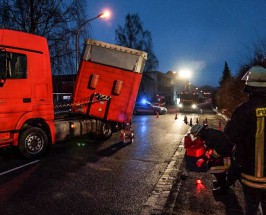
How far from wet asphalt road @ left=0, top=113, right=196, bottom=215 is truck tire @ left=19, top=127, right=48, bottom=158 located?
26cm

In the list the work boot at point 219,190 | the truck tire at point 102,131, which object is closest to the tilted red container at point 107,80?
the truck tire at point 102,131

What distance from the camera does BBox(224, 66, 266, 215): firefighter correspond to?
120 inches

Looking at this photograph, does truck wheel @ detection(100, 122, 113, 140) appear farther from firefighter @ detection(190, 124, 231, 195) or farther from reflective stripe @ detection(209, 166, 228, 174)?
reflective stripe @ detection(209, 166, 228, 174)

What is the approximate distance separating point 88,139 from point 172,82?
87.2 meters

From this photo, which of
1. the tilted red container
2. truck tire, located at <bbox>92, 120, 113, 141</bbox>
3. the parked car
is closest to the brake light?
the tilted red container

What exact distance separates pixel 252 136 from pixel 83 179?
450cm

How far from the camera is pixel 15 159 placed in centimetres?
872

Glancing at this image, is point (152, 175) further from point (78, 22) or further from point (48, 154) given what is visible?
point (78, 22)

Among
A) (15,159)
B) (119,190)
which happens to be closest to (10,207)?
(119,190)

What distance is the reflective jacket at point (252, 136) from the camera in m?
3.05

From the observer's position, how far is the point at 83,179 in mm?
6879

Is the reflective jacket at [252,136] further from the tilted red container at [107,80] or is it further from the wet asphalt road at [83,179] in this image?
the tilted red container at [107,80]

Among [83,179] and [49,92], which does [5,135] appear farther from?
[83,179]

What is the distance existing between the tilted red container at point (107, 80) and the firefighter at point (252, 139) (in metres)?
8.86
